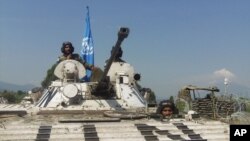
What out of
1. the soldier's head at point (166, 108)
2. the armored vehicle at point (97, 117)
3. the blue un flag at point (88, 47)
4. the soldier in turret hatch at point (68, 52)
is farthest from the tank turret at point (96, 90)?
the blue un flag at point (88, 47)

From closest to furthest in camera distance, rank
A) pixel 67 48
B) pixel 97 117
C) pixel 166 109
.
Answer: pixel 166 109
pixel 97 117
pixel 67 48

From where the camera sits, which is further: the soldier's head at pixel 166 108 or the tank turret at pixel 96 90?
the tank turret at pixel 96 90

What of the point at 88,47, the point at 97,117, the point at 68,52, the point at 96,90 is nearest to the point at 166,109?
the point at 97,117

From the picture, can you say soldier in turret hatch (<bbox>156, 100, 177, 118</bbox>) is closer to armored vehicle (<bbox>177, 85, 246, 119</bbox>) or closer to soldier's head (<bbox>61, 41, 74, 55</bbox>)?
armored vehicle (<bbox>177, 85, 246, 119</bbox>)

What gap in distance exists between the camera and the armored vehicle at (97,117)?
7531 mm

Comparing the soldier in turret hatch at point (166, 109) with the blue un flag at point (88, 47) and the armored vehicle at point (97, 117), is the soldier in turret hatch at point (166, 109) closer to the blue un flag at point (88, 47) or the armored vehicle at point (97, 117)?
the armored vehicle at point (97, 117)

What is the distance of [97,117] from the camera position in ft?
30.5

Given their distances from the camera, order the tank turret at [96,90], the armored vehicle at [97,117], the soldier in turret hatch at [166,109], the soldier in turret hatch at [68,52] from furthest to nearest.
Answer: the soldier in turret hatch at [68,52]
the tank turret at [96,90]
the soldier in turret hatch at [166,109]
the armored vehicle at [97,117]

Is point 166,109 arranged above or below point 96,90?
below

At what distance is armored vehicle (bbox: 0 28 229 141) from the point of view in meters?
7.53

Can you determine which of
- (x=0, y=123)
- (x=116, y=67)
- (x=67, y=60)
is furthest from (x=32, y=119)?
(x=116, y=67)

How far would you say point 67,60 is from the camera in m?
12.3

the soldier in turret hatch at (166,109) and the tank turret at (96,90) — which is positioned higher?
the tank turret at (96,90)

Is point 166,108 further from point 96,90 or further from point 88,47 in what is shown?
point 88,47
